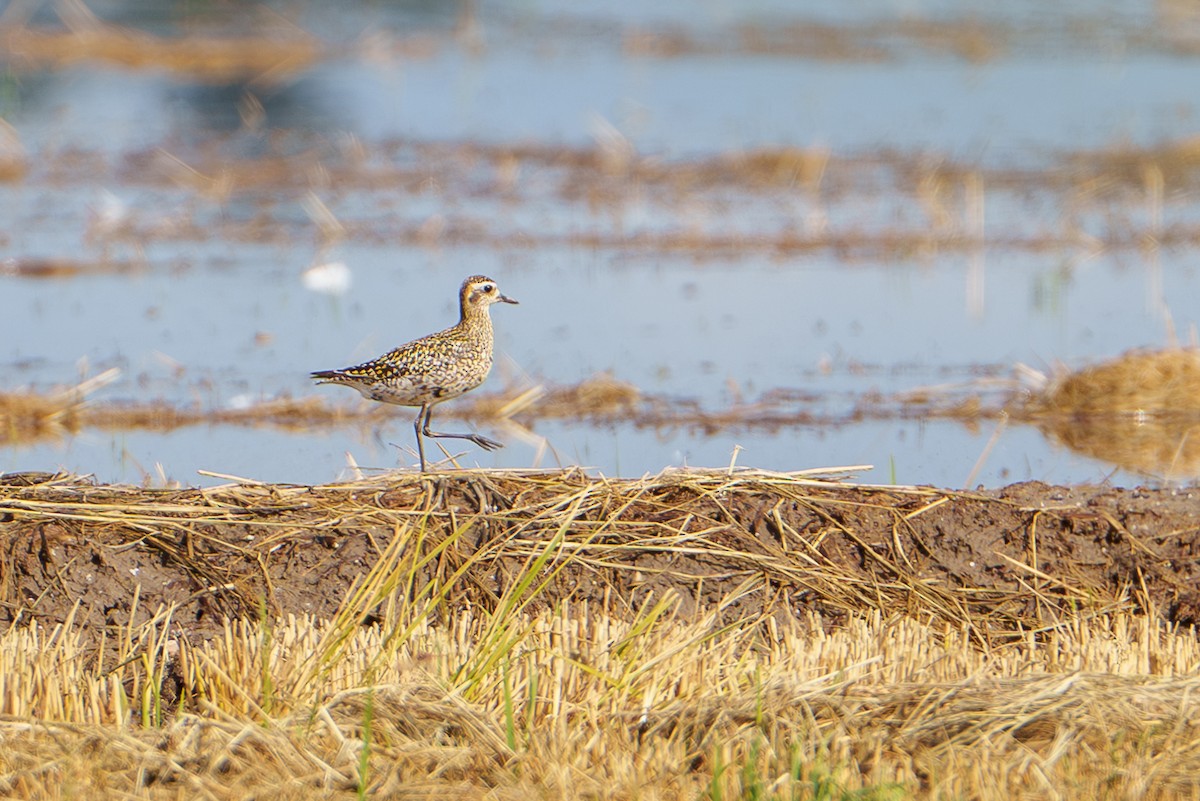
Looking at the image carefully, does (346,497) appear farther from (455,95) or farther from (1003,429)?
(455,95)

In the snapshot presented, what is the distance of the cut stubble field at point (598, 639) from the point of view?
16.4 feet

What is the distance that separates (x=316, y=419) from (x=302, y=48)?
19871mm

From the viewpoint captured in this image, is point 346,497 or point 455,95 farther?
point 455,95

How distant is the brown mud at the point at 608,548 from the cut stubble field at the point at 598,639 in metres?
0.01

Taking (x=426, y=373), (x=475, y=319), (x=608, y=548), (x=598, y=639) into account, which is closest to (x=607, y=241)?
(x=475, y=319)

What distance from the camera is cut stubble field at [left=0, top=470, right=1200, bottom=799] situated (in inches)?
197

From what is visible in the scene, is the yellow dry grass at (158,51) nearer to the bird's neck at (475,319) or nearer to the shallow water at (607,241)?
the shallow water at (607,241)

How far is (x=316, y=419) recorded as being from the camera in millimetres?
11023

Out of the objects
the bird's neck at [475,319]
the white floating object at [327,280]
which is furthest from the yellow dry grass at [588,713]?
the white floating object at [327,280]

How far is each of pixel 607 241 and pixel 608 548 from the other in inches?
385

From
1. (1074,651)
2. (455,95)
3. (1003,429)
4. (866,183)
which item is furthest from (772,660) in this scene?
(455,95)

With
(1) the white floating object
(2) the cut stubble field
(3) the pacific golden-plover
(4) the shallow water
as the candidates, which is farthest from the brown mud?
(1) the white floating object

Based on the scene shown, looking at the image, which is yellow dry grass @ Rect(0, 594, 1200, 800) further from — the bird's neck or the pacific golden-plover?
the bird's neck

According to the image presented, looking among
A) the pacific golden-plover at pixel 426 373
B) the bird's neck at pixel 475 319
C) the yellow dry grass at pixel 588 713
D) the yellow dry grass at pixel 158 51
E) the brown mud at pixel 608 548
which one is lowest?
the yellow dry grass at pixel 588 713
